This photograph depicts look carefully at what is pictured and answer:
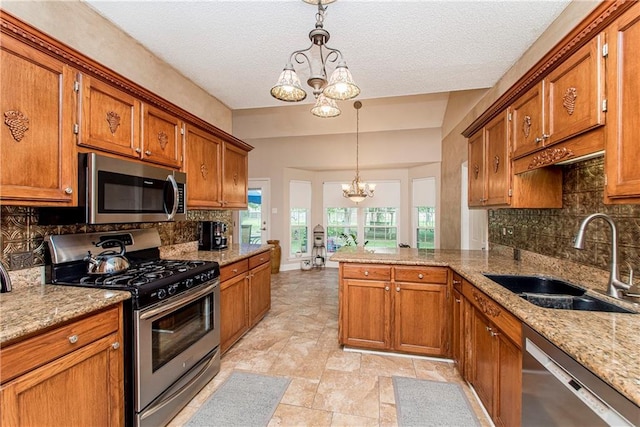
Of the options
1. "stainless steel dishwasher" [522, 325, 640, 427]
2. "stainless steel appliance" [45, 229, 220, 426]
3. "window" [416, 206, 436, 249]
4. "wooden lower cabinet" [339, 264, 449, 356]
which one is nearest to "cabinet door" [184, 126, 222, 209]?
"stainless steel appliance" [45, 229, 220, 426]

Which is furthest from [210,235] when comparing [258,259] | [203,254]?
[258,259]

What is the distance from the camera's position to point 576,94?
1.49 m

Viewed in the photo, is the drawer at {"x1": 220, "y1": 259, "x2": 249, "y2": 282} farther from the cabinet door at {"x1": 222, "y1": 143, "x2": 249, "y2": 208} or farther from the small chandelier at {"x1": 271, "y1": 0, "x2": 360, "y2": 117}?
the small chandelier at {"x1": 271, "y1": 0, "x2": 360, "y2": 117}

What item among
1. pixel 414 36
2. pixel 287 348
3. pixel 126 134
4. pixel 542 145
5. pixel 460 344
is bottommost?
pixel 287 348

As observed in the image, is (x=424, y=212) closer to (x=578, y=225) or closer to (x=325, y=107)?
(x=578, y=225)

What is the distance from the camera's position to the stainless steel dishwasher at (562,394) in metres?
0.85

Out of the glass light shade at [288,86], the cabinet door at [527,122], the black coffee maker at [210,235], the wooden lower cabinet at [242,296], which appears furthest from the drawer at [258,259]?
the cabinet door at [527,122]

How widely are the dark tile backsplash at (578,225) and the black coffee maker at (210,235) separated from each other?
10.4 ft

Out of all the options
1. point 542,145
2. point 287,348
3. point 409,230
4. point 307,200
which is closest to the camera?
point 542,145

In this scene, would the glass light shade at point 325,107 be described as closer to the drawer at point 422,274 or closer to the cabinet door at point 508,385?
the drawer at point 422,274

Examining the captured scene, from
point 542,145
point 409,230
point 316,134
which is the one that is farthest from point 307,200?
point 542,145

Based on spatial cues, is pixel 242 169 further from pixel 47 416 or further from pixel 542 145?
pixel 542 145

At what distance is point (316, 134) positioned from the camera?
5.72 metres

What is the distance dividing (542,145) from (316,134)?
4.38m
